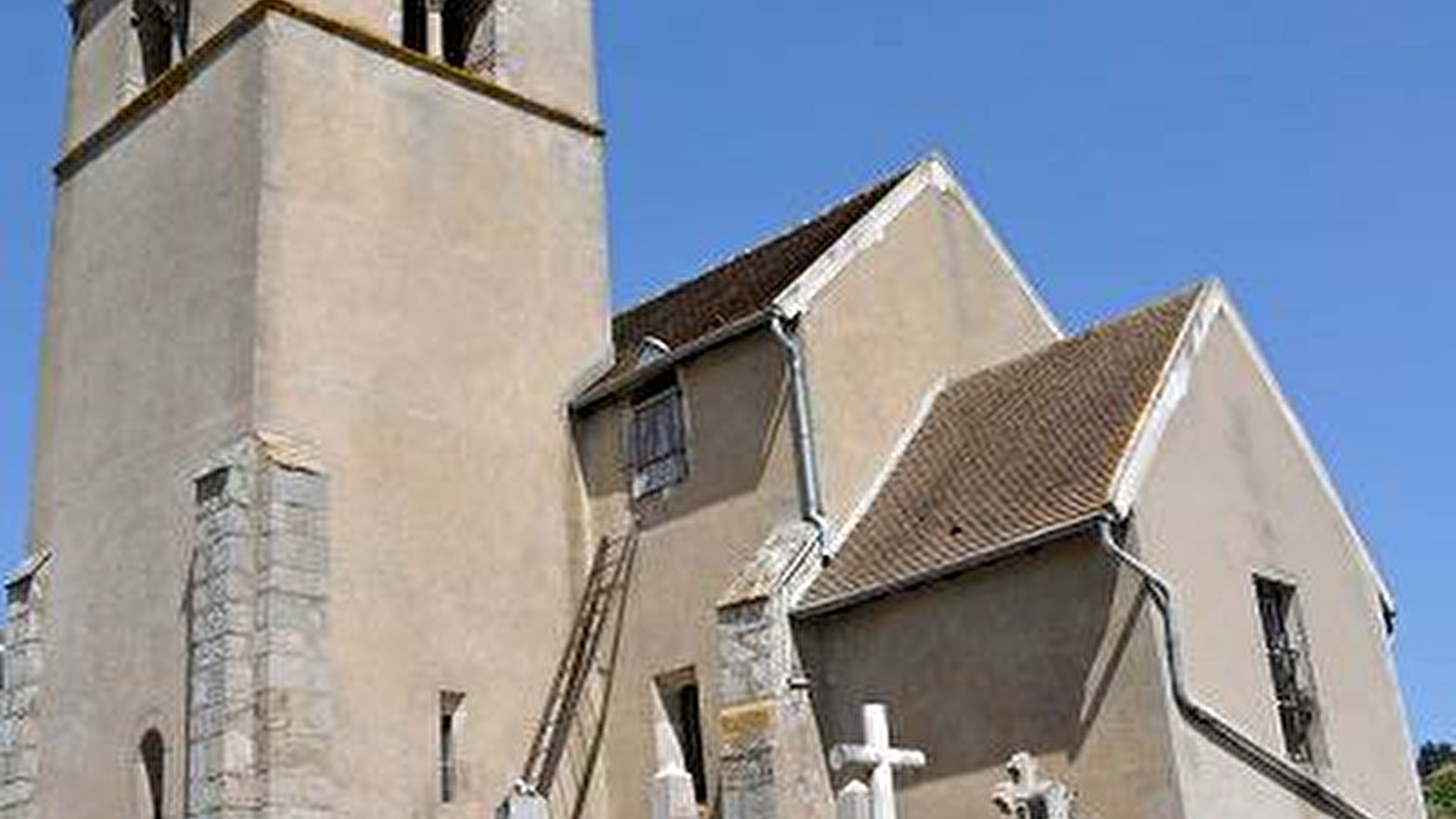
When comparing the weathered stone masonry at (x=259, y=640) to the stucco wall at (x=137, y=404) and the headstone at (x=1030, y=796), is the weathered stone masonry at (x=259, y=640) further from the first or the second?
the headstone at (x=1030, y=796)

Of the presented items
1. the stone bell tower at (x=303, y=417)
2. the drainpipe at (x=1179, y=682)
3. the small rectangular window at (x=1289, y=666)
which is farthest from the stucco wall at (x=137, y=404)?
the small rectangular window at (x=1289, y=666)

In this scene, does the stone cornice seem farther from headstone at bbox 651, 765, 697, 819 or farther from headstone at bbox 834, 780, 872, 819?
headstone at bbox 834, 780, 872, 819

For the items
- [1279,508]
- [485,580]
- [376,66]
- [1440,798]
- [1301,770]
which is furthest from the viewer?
[1440,798]

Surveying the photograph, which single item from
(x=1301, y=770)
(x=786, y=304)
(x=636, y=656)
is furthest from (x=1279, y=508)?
(x=636, y=656)

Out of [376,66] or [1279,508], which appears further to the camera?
[376,66]

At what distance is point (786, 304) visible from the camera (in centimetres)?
1878

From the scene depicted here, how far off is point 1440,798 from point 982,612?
137ft

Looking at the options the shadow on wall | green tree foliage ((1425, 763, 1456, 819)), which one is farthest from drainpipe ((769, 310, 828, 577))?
green tree foliage ((1425, 763, 1456, 819))

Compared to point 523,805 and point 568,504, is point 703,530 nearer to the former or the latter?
point 568,504

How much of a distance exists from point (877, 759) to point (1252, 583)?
189 inches

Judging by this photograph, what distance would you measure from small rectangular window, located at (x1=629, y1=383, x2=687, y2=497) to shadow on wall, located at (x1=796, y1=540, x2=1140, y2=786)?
116 inches

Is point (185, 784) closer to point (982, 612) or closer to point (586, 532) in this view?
point (586, 532)

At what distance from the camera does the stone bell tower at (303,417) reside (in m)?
17.6

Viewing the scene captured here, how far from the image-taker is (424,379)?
1970cm
